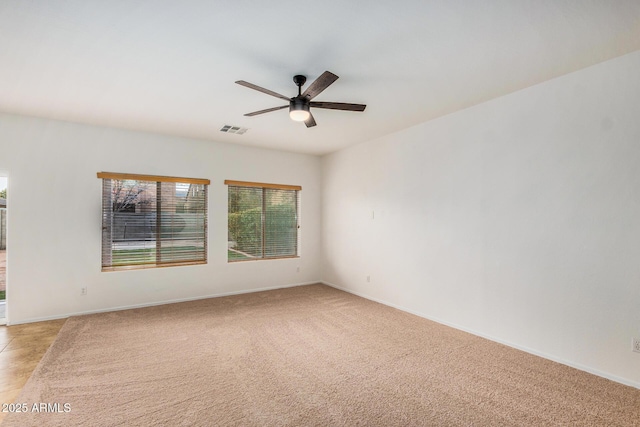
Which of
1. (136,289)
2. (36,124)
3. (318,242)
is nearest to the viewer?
(36,124)

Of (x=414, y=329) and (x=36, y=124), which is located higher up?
(x=36, y=124)

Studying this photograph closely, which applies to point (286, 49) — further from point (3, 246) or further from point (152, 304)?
point (3, 246)

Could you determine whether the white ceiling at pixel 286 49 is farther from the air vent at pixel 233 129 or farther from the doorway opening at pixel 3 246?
the doorway opening at pixel 3 246

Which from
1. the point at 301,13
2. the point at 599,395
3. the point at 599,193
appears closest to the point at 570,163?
the point at 599,193

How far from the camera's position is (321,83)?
8.00 feet

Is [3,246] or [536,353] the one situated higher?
[3,246]

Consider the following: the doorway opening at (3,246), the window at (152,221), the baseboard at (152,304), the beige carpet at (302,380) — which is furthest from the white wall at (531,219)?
the doorway opening at (3,246)

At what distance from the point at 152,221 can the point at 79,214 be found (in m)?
0.89

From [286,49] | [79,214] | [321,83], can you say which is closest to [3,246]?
[79,214]

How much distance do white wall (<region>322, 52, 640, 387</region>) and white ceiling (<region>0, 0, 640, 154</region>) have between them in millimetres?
330

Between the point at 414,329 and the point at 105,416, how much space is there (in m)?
3.03

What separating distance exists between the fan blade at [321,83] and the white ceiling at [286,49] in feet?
0.70

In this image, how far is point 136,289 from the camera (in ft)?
15.1

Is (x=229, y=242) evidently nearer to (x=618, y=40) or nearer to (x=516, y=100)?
(x=516, y=100)
